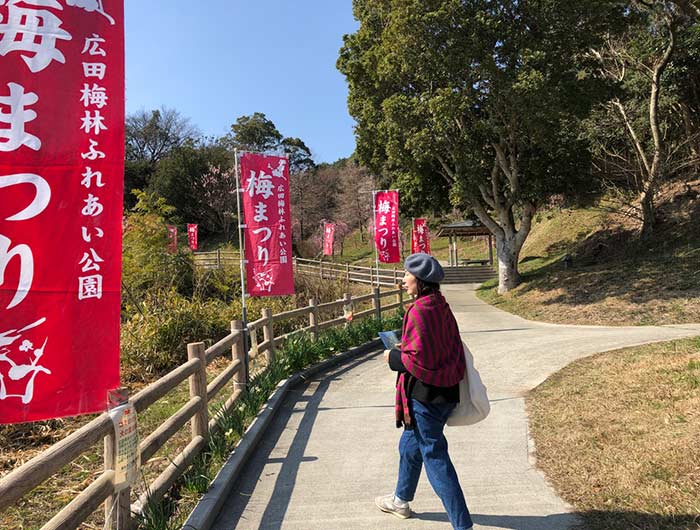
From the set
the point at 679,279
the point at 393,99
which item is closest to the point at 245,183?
the point at 393,99

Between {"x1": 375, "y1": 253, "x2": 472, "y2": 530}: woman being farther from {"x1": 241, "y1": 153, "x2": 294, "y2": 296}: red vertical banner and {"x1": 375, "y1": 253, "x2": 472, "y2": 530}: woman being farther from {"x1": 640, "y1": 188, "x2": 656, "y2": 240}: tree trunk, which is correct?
{"x1": 640, "y1": 188, "x2": 656, "y2": 240}: tree trunk

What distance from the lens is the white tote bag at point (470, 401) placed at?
113 inches

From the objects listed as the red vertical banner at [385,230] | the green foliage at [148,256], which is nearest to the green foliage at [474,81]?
the red vertical banner at [385,230]

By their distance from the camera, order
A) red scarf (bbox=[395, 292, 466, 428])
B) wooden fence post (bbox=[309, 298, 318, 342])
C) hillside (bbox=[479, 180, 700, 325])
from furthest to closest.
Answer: hillside (bbox=[479, 180, 700, 325])
wooden fence post (bbox=[309, 298, 318, 342])
red scarf (bbox=[395, 292, 466, 428])

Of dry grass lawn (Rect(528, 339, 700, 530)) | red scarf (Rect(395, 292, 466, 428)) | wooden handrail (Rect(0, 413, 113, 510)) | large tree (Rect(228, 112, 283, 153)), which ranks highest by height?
large tree (Rect(228, 112, 283, 153))

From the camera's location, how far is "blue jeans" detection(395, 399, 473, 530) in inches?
106

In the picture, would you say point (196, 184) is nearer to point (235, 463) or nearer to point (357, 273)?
point (357, 273)

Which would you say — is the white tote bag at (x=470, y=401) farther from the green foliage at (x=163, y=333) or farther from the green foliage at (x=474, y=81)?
the green foliage at (x=474, y=81)

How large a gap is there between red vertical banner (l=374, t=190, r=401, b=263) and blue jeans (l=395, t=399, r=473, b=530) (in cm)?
1152

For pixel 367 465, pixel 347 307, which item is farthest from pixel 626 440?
pixel 347 307

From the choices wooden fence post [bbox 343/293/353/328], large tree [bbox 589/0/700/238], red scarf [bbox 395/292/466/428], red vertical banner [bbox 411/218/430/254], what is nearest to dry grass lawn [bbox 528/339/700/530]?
red scarf [bbox 395/292/466/428]

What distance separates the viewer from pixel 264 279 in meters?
7.05

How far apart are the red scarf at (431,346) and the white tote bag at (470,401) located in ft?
0.25

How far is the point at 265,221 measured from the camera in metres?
7.04
